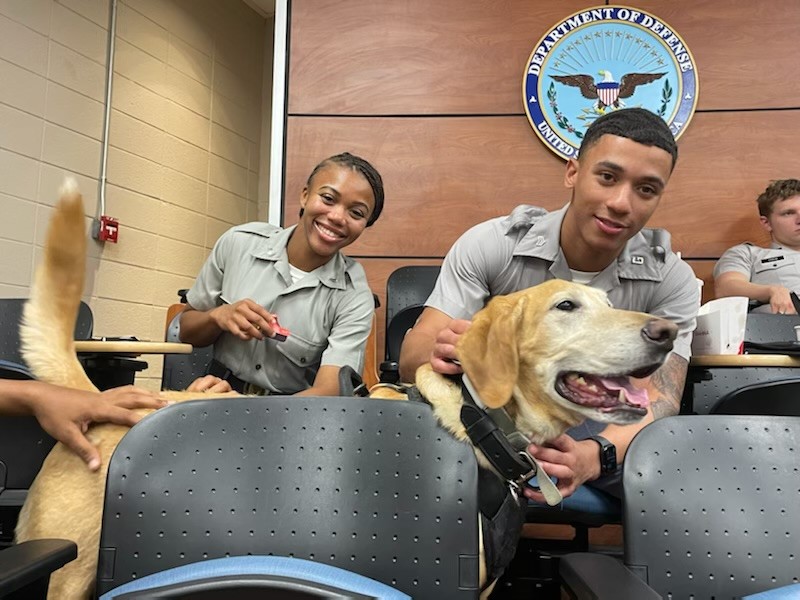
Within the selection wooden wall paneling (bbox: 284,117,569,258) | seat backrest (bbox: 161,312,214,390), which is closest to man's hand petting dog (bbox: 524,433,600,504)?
seat backrest (bbox: 161,312,214,390)

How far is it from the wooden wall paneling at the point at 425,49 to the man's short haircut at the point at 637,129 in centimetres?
177

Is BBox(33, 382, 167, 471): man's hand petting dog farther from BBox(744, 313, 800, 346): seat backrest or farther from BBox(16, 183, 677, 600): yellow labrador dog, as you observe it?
BBox(744, 313, 800, 346): seat backrest

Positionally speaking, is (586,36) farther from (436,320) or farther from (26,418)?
(26,418)

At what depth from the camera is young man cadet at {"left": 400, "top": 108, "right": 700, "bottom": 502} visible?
1.53 metres

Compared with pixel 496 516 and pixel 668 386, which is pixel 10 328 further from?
pixel 668 386

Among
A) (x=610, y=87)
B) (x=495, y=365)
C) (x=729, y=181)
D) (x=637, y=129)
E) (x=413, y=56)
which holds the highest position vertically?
(x=413, y=56)

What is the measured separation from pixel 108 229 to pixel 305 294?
8.23 ft

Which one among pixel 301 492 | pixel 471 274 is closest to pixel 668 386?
pixel 471 274

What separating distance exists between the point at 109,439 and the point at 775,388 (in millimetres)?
1409

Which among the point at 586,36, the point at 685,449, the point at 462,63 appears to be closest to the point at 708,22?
the point at 586,36

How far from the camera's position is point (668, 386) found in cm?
155

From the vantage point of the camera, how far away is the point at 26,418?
4.82 ft

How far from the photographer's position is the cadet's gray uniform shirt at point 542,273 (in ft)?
5.47

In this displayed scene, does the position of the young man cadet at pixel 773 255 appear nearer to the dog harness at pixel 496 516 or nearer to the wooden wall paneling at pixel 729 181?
the wooden wall paneling at pixel 729 181
